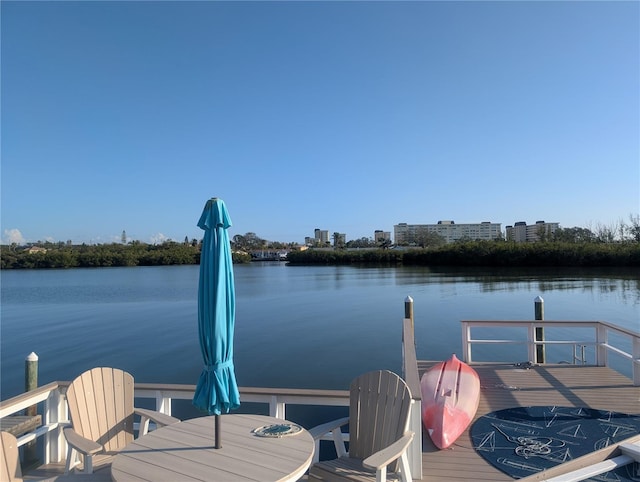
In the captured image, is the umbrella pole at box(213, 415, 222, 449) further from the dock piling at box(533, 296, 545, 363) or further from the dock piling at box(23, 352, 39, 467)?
the dock piling at box(533, 296, 545, 363)

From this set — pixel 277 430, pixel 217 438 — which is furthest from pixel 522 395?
pixel 217 438

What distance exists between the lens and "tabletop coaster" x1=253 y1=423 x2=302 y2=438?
237 centimetres

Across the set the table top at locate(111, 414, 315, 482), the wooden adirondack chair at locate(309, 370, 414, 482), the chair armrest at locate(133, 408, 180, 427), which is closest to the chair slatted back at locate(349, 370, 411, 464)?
the wooden adirondack chair at locate(309, 370, 414, 482)

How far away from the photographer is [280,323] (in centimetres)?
1577

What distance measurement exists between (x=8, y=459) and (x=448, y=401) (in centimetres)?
335

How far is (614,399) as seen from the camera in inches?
179

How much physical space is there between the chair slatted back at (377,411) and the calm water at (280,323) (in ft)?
20.4

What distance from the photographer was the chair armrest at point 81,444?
233 centimetres

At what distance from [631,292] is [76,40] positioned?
24980 millimetres

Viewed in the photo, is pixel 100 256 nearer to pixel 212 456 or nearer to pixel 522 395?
pixel 522 395

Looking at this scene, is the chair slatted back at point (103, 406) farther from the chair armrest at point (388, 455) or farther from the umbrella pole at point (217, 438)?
the chair armrest at point (388, 455)

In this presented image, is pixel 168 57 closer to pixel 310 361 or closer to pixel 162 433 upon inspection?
pixel 310 361

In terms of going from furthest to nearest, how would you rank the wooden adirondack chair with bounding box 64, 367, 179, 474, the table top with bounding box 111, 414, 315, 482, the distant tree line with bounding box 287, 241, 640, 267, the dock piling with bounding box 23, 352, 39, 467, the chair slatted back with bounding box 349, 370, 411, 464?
the distant tree line with bounding box 287, 241, 640, 267
the dock piling with bounding box 23, 352, 39, 467
the wooden adirondack chair with bounding box 64, 367, 179, 474
the chair slatted back with bounding box 349, 370, 411, 464
the table top with bounding box 111, 414, 315, 482

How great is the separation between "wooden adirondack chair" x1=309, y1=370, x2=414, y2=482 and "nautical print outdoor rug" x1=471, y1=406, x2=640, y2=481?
1205 millimetres
